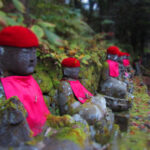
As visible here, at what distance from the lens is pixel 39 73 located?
9.69 feet

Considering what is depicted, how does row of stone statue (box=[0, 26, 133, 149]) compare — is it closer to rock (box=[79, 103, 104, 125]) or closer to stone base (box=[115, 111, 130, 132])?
rock (box=[79, 103, 104, 125])

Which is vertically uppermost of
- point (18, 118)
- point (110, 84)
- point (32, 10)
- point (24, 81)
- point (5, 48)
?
point (32, 10)

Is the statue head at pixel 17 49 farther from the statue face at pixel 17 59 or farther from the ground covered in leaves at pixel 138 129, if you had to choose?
the ground covered in leaves at pixel 138 129

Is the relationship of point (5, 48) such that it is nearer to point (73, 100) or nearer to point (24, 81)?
point (24, 81)

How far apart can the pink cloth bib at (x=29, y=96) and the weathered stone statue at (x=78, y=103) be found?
572mm

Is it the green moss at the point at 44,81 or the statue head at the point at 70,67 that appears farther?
the statue head at the point at 70,67

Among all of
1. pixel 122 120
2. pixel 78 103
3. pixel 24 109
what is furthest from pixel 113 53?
pixel 24 109

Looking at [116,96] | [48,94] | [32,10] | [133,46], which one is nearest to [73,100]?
[48,94]

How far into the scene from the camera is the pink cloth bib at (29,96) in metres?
2.17

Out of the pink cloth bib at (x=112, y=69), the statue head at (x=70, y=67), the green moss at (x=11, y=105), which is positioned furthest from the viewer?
the pink cloth bib at (x=112, y=69)

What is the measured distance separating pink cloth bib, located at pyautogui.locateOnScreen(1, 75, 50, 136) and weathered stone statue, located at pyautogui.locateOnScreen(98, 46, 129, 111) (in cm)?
256

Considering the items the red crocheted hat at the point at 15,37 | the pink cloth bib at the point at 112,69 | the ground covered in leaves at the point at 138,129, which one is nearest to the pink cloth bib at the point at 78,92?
the ground covered in leaves at the point at 138,129

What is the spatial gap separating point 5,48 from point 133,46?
667 inches

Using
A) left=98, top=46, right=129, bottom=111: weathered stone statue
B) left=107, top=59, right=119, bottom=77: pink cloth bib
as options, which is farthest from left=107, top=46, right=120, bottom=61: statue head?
left=107, top=59, right=119, bottom=77: pink cloth bib
